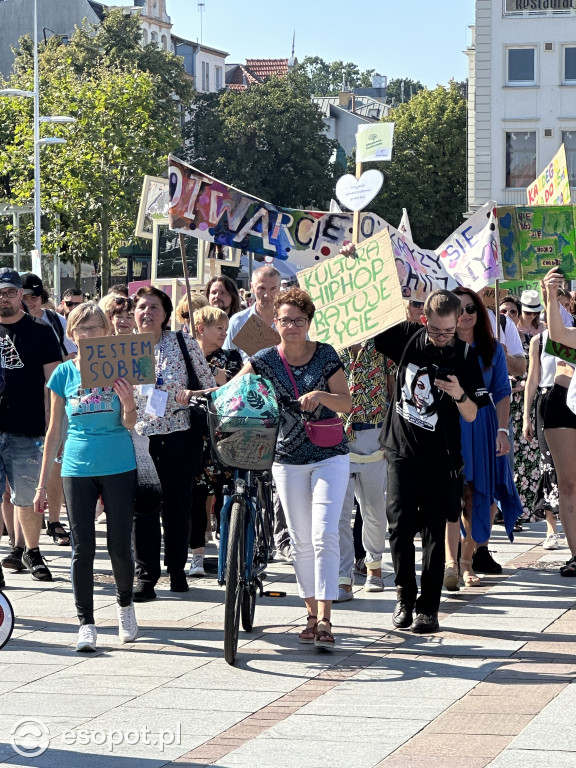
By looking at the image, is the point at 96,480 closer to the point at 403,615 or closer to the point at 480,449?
the point at 403,615

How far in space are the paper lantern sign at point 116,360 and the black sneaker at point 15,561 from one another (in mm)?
2791

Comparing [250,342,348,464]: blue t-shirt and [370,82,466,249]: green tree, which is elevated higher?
[370,82,466,249]: green tree

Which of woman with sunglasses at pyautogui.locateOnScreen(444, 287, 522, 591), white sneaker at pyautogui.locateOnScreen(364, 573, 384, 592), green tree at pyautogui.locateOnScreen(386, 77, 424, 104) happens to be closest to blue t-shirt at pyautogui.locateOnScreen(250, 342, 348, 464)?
woman with sunglasses at pyautogui.locateOnScreen(444, 287, 522, 591)

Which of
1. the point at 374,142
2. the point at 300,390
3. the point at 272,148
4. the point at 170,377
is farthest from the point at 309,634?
the point at 272,148

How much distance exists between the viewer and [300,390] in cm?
754

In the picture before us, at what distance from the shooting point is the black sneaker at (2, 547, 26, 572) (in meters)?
9.96

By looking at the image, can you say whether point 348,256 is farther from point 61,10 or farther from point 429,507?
point 61,10

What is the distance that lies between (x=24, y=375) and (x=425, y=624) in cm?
328

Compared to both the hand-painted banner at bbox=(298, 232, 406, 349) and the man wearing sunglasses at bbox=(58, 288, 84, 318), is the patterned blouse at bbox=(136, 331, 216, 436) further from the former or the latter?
the man wearing sunglasses at bbox=(58, 288, 84, 318)

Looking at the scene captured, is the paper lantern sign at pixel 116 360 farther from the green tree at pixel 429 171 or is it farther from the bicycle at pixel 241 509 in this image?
the green tree at pixel 429 171

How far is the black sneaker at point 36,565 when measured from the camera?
9.57 m

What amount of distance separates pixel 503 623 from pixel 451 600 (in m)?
0.76

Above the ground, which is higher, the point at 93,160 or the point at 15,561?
the point at 93,160

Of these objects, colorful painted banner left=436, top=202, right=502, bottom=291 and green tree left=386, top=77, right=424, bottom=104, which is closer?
colorful painted banner left=436, top=202, right=502, bottom=291
